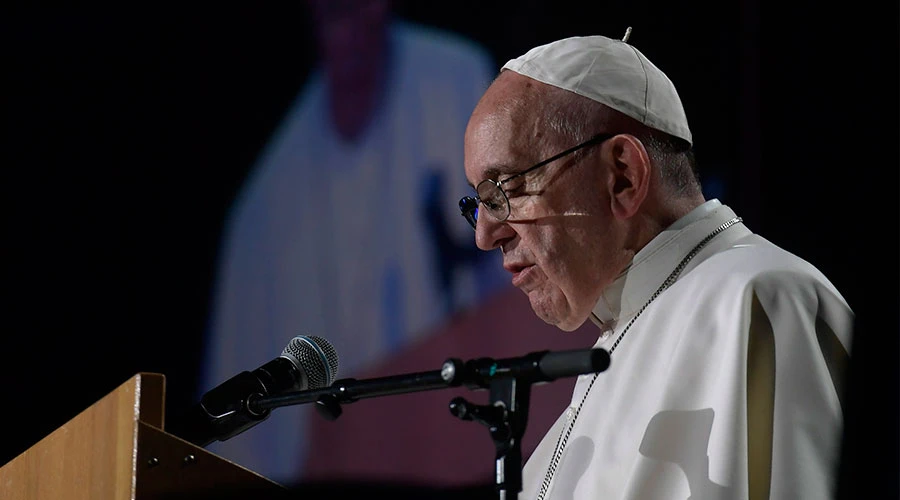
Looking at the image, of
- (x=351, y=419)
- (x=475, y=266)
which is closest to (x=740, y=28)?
(x=475, y=266)

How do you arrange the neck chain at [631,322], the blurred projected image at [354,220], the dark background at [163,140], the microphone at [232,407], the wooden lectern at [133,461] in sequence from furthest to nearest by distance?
the blurred projected image at [354,220] → the dark background at [163,140] → the neck chain at [631,322] → the microphone at [232,407] → the wooden lectern at [133,461]

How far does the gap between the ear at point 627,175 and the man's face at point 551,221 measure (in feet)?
0.07

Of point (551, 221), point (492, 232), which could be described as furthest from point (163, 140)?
point (551, 221)

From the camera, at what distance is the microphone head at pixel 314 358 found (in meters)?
2.02

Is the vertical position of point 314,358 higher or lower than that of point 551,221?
lower

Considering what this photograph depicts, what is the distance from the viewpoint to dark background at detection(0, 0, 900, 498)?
148 inches

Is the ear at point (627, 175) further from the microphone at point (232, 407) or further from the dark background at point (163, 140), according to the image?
the dark background at point (163, 140)

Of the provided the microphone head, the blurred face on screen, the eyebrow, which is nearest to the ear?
the eyebrow

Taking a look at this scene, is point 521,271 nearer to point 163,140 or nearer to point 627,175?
point 627,175

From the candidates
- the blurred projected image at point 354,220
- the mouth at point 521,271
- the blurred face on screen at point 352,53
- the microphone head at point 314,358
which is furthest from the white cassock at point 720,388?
the blurred face on screen at point 352,53

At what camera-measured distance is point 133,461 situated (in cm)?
166

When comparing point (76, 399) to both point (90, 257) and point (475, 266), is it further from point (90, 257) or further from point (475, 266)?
point (475, 266)

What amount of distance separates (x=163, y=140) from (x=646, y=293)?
8.16 feet

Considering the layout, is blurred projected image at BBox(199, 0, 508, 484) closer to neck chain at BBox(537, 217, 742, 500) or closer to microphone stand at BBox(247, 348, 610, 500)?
neck chain at BBox(537, 217, 742, 500)
